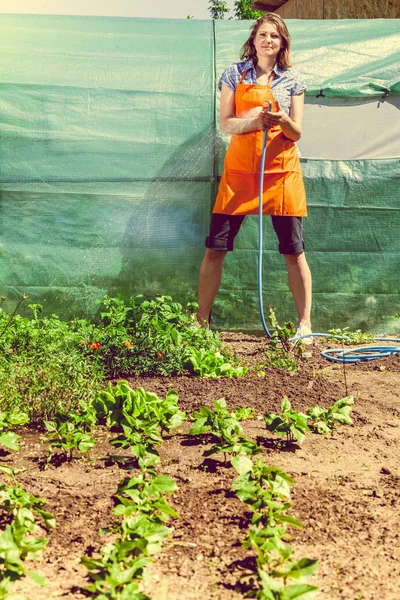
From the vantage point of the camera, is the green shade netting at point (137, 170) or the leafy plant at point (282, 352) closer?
the leafy plant at point (282, 352)

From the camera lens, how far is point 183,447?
342cm

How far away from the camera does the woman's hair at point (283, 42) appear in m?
5.10

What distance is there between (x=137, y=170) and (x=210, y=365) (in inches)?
65.5

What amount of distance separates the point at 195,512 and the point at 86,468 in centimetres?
57

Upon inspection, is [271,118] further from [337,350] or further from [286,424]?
[286,424]

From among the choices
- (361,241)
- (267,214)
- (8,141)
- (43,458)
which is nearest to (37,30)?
(8,141)

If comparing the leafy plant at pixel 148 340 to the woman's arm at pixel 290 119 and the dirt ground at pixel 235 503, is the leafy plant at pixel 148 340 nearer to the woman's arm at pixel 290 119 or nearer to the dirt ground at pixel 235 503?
the dirt ground at pixel 235 503

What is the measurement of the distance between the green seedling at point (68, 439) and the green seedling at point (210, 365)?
121 cm

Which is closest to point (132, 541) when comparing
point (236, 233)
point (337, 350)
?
point (337, 350)

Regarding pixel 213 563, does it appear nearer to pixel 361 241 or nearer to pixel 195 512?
pixel 195 512

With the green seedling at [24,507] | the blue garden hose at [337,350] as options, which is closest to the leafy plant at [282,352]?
the blue garden hose at [337,350]

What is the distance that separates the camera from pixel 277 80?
5.14m

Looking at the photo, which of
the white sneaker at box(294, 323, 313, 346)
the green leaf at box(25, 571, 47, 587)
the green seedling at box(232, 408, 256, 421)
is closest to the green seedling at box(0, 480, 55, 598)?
the green leaf at box(25, 571, 47, 587)

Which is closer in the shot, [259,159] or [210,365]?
[210,365]
